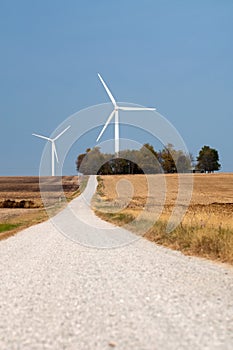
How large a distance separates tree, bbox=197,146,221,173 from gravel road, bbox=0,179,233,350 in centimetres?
13986

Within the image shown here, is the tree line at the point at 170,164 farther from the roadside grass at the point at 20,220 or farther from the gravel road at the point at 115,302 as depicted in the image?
the gravel road at the point at 115,302

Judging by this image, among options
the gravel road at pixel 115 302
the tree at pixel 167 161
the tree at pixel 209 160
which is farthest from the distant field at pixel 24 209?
the tree at pixel 209 160

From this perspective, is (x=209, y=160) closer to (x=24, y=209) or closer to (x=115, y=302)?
(x=24, y=209)

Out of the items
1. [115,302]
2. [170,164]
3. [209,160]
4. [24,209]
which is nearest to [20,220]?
[24,209]

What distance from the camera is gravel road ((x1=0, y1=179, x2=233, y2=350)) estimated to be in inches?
252

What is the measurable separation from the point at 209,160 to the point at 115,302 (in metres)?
147

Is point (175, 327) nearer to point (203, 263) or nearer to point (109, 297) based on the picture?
point (109, 297)

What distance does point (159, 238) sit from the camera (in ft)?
63.9

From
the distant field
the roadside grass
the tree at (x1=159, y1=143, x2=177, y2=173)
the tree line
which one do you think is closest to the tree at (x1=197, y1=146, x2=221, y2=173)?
the tree line

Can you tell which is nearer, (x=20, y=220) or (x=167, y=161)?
(x=20, y=220)

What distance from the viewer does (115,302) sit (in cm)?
863

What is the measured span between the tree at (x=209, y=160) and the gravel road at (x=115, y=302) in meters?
140

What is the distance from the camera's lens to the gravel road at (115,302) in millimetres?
6410

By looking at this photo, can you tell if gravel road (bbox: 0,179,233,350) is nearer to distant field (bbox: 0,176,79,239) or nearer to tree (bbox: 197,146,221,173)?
distant field (bbox: 0,176,79,239)
